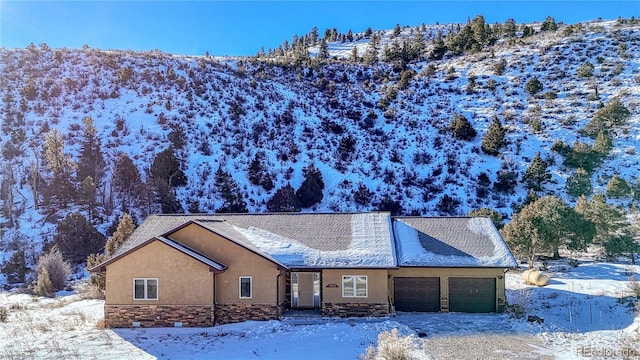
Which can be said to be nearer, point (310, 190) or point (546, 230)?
point (546, 230)

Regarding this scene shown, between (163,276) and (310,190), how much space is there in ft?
70.4

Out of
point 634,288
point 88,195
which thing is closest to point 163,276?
→ point 88,195

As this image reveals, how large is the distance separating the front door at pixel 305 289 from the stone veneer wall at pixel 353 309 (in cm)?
108

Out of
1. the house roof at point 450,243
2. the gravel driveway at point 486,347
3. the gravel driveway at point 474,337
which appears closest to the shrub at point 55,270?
the house roof at point 450,243

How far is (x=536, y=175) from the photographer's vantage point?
131 feet

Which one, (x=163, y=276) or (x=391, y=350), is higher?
(x=163, y=276)

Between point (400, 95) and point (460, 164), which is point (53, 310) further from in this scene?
point (400, 95)

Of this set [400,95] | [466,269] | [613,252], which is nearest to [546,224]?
[613,252]

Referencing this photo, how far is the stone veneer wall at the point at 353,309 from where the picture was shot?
1911 cm

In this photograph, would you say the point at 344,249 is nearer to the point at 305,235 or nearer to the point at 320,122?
the point at 305,235

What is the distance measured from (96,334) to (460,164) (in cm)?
3497

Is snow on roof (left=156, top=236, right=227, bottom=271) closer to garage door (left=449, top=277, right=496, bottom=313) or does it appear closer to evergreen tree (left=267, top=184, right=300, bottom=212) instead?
garage door (left=449, top=277, right=496, bottom=313)

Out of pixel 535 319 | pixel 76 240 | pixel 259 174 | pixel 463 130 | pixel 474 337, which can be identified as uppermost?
pixel 463 130

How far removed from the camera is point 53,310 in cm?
2058
